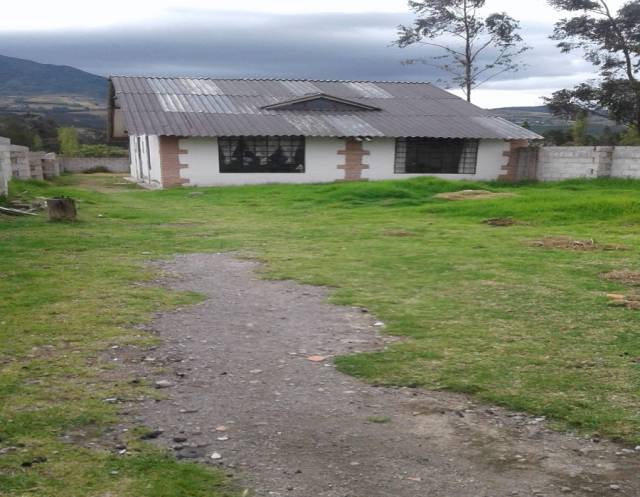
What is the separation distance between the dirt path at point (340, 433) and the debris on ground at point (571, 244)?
5.49m

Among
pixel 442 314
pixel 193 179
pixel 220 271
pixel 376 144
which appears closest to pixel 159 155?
pixel 193 179

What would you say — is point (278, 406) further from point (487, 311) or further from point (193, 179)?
point (193, 179)

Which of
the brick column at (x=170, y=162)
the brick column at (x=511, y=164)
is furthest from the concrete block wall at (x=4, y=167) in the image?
the brick column at (x=511, y=164)

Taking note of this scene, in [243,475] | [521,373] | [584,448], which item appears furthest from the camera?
[521,373]

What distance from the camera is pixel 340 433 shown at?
11.4 feet

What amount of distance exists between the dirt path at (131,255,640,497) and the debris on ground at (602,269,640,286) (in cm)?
358

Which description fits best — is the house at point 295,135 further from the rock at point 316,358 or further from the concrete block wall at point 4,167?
the rock at point 316,358

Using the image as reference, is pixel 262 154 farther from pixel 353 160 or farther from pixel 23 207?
pixel 23 207

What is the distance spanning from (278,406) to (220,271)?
4.17m

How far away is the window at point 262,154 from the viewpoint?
22.0 metres

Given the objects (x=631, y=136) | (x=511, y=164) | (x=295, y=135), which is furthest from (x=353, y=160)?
(x=631, y=136)

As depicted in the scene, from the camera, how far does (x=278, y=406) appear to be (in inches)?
150

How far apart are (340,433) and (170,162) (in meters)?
18.9

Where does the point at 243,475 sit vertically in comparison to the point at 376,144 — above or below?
below
